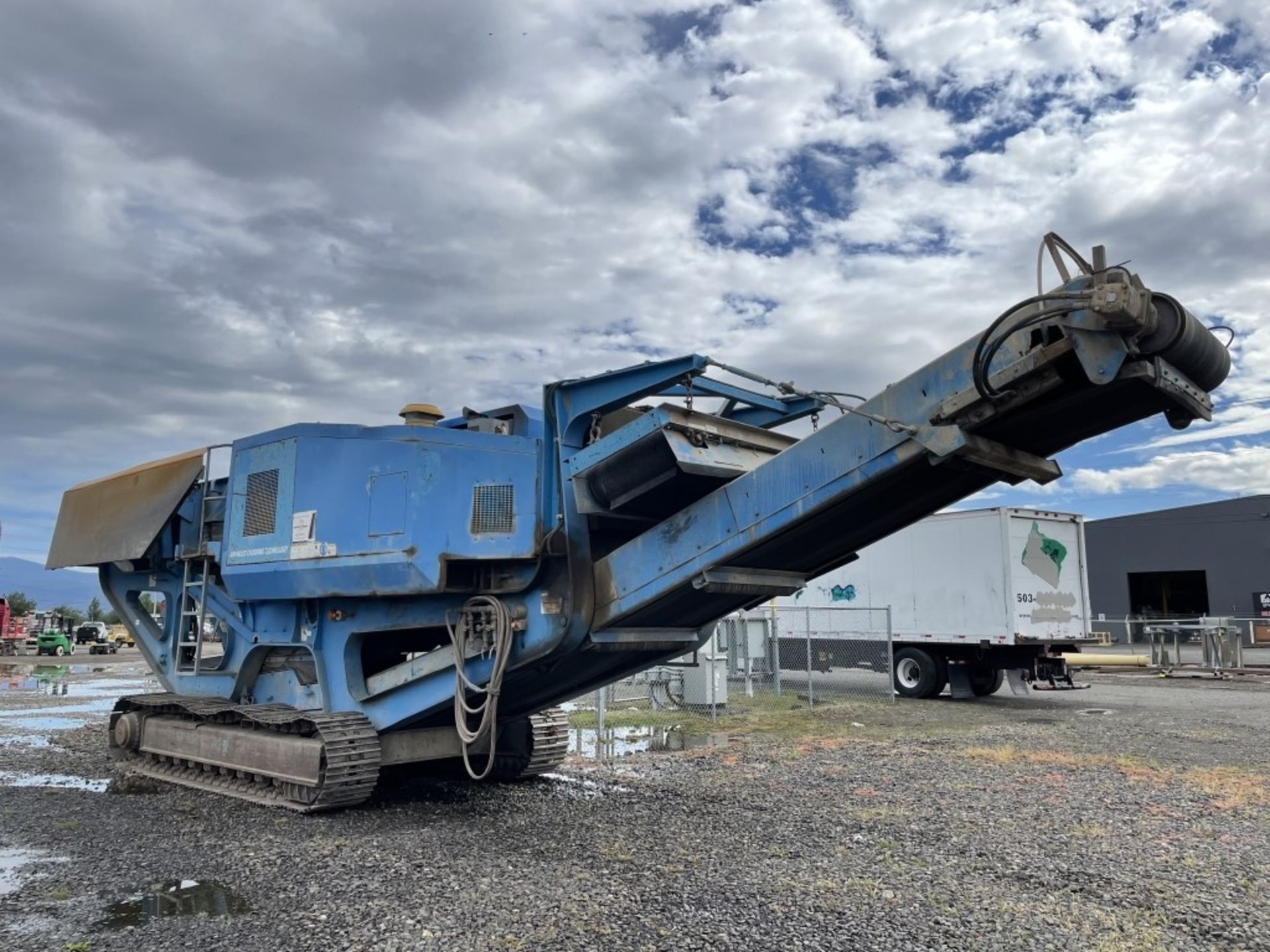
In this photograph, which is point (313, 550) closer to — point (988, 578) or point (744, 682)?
point (744, 682)

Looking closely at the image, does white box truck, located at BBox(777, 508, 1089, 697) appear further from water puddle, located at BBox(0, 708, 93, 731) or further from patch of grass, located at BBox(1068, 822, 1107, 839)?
water puddle, located at BBox(0, 708, 93, 731)

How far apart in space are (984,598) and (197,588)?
13.0 metres

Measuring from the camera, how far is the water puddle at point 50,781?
8.92 meters

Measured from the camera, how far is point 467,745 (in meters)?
7.45

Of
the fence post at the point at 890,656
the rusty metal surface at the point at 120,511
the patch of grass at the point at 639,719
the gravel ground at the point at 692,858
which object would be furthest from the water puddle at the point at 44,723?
the fence post at the point at 890,656

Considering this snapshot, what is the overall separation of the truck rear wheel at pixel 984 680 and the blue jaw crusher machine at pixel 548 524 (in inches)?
441

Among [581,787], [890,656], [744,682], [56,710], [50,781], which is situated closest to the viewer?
[581,787]

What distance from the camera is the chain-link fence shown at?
1295 centimetres

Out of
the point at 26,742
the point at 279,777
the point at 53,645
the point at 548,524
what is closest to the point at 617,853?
the point at 548,524

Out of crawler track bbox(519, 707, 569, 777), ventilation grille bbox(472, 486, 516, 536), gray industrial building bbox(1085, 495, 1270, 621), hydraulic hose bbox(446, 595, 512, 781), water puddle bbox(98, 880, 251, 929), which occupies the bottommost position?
water puddle bbox(98, 880, 251, 929)

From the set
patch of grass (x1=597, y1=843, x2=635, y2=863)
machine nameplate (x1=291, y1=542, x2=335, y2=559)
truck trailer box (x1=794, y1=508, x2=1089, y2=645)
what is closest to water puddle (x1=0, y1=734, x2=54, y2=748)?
machine nameplate (x1=291, y1=542, x2=335, y2=559)

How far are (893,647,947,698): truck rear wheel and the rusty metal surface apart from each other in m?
13.1

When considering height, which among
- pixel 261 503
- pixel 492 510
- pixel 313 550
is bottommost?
pixel 313 550

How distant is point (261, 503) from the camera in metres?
8.48
